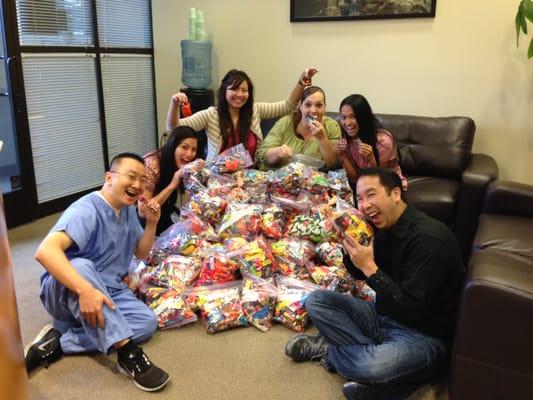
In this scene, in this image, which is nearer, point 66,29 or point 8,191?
point 8,191

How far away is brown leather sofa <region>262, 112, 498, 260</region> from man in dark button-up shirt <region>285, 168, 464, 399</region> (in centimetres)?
126

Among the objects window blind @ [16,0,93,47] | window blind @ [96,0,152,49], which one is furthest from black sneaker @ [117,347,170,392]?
window blind @ [96,0,152,49]

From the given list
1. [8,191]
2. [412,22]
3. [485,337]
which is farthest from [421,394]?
[8,191]

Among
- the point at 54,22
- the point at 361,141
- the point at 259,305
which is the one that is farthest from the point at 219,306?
the point at 54,22

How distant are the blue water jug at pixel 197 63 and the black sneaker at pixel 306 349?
9.93 feet

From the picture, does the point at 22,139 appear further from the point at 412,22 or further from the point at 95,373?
the point at 412,22

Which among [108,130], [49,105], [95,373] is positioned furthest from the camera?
[108,130]

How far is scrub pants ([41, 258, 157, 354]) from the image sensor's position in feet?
6.02

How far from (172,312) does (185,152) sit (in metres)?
0.93

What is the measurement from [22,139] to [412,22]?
306cm

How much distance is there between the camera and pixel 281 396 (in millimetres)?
1765

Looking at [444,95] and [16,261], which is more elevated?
[444,95]

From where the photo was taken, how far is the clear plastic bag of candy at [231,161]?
8.81 feet

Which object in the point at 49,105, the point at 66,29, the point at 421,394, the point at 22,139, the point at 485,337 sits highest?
the point at 66,29
